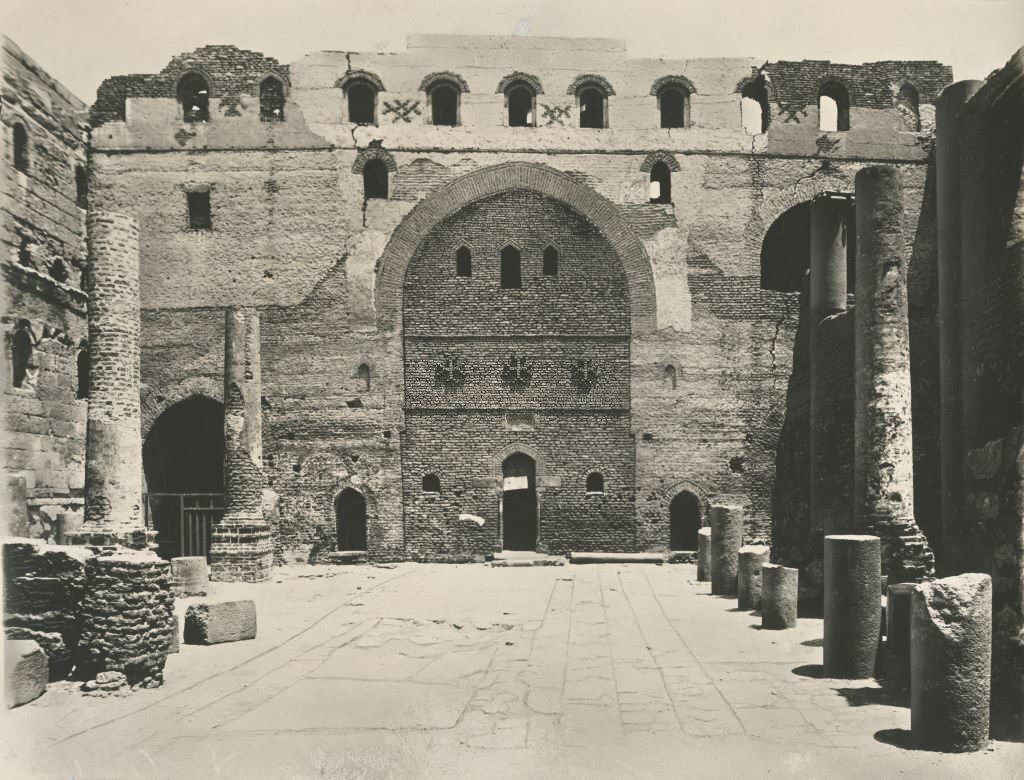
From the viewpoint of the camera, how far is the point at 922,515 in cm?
1417

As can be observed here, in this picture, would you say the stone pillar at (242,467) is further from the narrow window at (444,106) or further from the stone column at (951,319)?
the stone column at (951,319)

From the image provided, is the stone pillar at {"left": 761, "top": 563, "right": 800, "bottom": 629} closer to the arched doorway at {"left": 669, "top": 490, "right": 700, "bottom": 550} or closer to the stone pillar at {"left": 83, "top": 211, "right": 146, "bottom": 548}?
the stone pillar at {"left": 83, "top": 211, "right": 146, "bottom": 548}

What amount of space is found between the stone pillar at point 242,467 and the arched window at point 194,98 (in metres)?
4.74

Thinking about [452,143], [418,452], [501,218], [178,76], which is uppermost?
[178,76]

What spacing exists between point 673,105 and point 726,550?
10352 millimetres

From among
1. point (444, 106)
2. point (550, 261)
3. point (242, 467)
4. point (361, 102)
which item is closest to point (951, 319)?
point (550, 261)

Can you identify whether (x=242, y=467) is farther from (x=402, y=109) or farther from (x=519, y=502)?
(x=402, y=109)

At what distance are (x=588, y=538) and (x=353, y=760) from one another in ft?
41.2

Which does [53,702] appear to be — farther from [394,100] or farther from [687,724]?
[394,100]

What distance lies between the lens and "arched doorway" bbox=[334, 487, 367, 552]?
1852 centimetres

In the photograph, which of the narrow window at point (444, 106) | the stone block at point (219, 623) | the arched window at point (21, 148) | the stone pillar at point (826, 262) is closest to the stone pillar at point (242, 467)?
the arched window at point (21, 148)

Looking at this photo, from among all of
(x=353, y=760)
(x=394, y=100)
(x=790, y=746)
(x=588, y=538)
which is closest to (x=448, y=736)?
(x=353, y=760)

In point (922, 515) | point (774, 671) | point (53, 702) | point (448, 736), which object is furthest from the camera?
point (922, 515)

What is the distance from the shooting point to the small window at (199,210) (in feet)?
61.1
